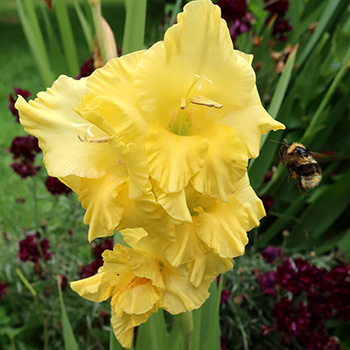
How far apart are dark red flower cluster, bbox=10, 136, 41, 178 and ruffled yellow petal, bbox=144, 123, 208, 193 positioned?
42.4 inches

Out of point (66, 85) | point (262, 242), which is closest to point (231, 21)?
point (262, 242)

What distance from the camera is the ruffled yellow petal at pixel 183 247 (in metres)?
0.58

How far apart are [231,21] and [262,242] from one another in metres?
0.83

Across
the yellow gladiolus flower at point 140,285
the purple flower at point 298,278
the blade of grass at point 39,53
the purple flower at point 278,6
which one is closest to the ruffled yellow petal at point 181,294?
the yellow gladiolus flower at point 140,285

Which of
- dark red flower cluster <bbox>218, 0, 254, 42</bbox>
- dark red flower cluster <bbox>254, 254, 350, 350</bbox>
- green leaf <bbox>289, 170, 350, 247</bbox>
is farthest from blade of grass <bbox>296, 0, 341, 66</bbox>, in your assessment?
dark red flower cluster <bbox>254, 254, 350, 350</bbox>

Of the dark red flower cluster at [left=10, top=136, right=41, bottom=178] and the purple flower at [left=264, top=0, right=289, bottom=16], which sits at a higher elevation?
the purple flower at [left=264, top=0, right=289, bottom=16]

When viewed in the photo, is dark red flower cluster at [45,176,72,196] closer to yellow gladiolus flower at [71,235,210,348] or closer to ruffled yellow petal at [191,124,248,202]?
yellow gladiolus flower at [71,235,210,348]

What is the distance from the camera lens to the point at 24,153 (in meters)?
1.53

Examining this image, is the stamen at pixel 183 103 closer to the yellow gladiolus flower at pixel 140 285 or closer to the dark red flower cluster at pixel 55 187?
the yellow gladiolus flower at pixel 140 285

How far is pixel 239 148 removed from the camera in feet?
1.77

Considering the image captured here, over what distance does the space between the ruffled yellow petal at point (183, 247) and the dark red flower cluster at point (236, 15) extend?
45.8 inches

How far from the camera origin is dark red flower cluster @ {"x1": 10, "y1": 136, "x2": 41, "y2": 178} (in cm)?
152

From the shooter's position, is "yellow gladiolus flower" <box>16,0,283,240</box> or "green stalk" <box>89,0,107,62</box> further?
"green stalk" <box>89,0,107,62</box>

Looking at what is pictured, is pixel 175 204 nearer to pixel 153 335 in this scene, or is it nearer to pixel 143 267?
pixel 143 267
